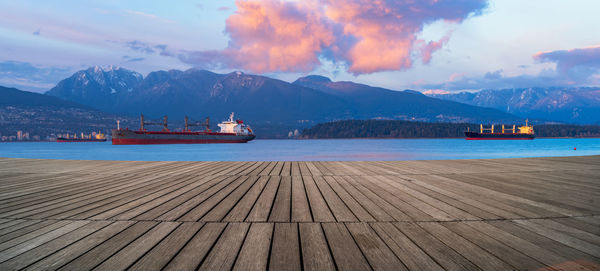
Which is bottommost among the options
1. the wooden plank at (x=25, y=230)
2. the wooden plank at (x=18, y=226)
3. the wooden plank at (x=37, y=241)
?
the wooden plank at (x=18, y=226)

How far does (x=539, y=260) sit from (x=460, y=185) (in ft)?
10.7

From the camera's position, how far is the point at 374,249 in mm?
2195

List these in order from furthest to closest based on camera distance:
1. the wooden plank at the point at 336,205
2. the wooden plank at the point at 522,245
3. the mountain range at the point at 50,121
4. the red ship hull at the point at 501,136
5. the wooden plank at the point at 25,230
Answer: the mountain range at the point at 50,121 < the red ship hull at the point at 501,136 < the wooden plank at the point at 336,205 < the wooden plank at the point at 25,230 < the wooden plank at the point at 522,245

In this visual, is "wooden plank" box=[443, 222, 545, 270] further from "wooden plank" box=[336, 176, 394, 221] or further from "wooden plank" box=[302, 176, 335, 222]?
"wooden plank" box=[302, 176, 335, 222]

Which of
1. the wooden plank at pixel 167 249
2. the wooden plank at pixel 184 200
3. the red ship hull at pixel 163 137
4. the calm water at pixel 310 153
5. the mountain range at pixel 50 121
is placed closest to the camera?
the wooden plank at pixel 167 249

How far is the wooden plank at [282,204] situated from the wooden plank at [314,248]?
319 mm

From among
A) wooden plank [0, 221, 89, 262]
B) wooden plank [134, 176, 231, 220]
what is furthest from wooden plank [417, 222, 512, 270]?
wooden plank [0, 221, 89, 262]

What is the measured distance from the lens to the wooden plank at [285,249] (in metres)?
1.94

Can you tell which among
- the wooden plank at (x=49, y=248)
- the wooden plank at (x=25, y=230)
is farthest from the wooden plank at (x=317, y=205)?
the wooden plank at (x=25, y=230)

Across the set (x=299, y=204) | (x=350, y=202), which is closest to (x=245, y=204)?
(x=299, y=204)

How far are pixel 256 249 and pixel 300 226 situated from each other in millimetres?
649

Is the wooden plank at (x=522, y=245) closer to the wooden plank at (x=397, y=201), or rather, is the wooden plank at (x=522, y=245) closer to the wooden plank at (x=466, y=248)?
the wooden plank at (x=466, y=248)

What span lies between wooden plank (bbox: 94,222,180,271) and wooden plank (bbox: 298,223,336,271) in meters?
1.06

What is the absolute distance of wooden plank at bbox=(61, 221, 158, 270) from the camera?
1.92m
